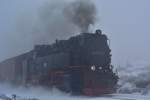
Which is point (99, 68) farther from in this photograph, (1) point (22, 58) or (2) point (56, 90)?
(1) point (22, 58)

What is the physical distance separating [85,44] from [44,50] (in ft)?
16.8

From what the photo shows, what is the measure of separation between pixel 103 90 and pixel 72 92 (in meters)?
1.77

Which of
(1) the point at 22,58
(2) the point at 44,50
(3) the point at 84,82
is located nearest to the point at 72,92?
(3) the point at 84,82

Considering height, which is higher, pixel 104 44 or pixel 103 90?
pixel 104 44

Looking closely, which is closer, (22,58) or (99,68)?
(99,68)

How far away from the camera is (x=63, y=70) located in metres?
20.6

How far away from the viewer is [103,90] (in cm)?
1908

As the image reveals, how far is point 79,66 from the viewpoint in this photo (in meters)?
19.6

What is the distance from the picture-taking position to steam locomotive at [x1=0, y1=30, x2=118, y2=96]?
19.3 meters

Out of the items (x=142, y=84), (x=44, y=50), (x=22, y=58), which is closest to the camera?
(x=44, y=50)

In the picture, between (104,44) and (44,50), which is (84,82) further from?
(44,50)

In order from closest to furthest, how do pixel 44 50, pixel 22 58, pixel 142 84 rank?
pixel 44 50, pixel 22 58, pixel 142 84

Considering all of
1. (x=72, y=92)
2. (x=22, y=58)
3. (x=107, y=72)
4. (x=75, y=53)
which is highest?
(x=22, y=58)

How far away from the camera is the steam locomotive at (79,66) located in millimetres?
19312
